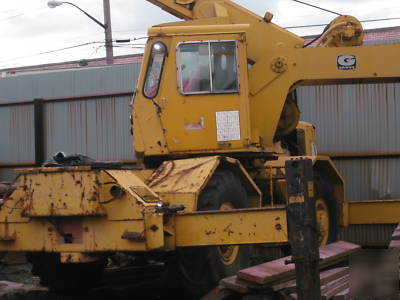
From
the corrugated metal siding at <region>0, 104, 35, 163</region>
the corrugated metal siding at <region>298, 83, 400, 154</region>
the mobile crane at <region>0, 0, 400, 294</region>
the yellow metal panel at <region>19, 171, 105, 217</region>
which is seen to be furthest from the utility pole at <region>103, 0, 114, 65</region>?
the yellow metal panel at <region>19, 171, 105, 217</region>

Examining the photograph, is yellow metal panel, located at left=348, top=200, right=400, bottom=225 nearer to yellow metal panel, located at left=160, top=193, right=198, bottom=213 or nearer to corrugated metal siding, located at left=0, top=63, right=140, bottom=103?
yellow metal panel, located at left=160, top=193, right=198, bottom=213

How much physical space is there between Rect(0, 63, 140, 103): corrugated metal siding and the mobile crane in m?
6.08

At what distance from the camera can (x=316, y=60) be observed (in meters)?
9.27

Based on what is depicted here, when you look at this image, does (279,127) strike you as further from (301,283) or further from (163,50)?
(301,283)

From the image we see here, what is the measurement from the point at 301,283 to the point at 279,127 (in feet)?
16.1

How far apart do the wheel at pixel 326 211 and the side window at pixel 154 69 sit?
2933 mm

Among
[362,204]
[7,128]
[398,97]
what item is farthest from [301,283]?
[7,128]

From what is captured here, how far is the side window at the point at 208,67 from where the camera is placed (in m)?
8.38

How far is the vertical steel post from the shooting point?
5254mm

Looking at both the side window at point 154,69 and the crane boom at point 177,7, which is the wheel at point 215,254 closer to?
the side window at point 154,69

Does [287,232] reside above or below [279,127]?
below

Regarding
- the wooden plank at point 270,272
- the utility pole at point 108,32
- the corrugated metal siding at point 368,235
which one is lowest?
the corrugated metal siding at point 368,235

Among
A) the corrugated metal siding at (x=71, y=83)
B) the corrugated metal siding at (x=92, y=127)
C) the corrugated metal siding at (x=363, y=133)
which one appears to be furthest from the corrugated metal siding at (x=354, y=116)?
the corrugated metal siding at (x=92, y=127)

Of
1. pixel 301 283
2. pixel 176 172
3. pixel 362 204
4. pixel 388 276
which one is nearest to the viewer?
pixel 301 283
